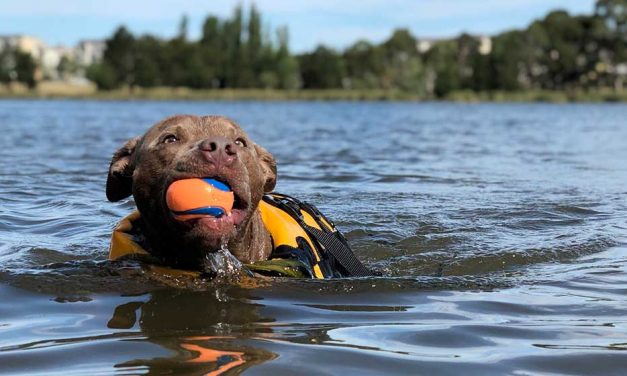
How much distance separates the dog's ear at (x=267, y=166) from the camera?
16.4 ft

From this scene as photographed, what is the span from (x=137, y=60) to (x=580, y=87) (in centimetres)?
5055

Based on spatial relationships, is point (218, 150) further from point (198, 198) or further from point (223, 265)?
point (223, 265)

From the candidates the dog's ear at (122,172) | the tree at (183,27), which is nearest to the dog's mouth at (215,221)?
the dog's ear at (122,172)

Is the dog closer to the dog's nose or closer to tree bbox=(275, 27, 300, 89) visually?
the dog's nose

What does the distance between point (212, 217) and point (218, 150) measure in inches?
12.4

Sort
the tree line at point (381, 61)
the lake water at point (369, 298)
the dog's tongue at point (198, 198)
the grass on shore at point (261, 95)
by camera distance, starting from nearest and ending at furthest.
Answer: the lake water at point (369, 298) → the dog's tongue at point (198, 198) → the grass on shore at point (261, 95) → the tree line at point (381, 61)

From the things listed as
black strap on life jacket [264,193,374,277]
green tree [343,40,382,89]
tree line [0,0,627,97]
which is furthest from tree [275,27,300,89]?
black strap on life jacket [264,193,374,277]

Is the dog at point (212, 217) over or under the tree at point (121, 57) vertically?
under

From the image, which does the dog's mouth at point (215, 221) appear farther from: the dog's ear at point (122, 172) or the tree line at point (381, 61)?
the tree line at point (381, 61)

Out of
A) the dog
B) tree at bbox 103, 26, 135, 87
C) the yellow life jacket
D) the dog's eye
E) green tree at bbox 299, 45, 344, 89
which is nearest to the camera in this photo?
the dog

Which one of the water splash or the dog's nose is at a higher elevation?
the dog's nose

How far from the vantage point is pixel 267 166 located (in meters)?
5.04

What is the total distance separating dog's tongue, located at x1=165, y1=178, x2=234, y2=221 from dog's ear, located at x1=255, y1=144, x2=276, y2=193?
824 millimetres

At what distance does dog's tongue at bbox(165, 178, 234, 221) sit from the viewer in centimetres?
411
